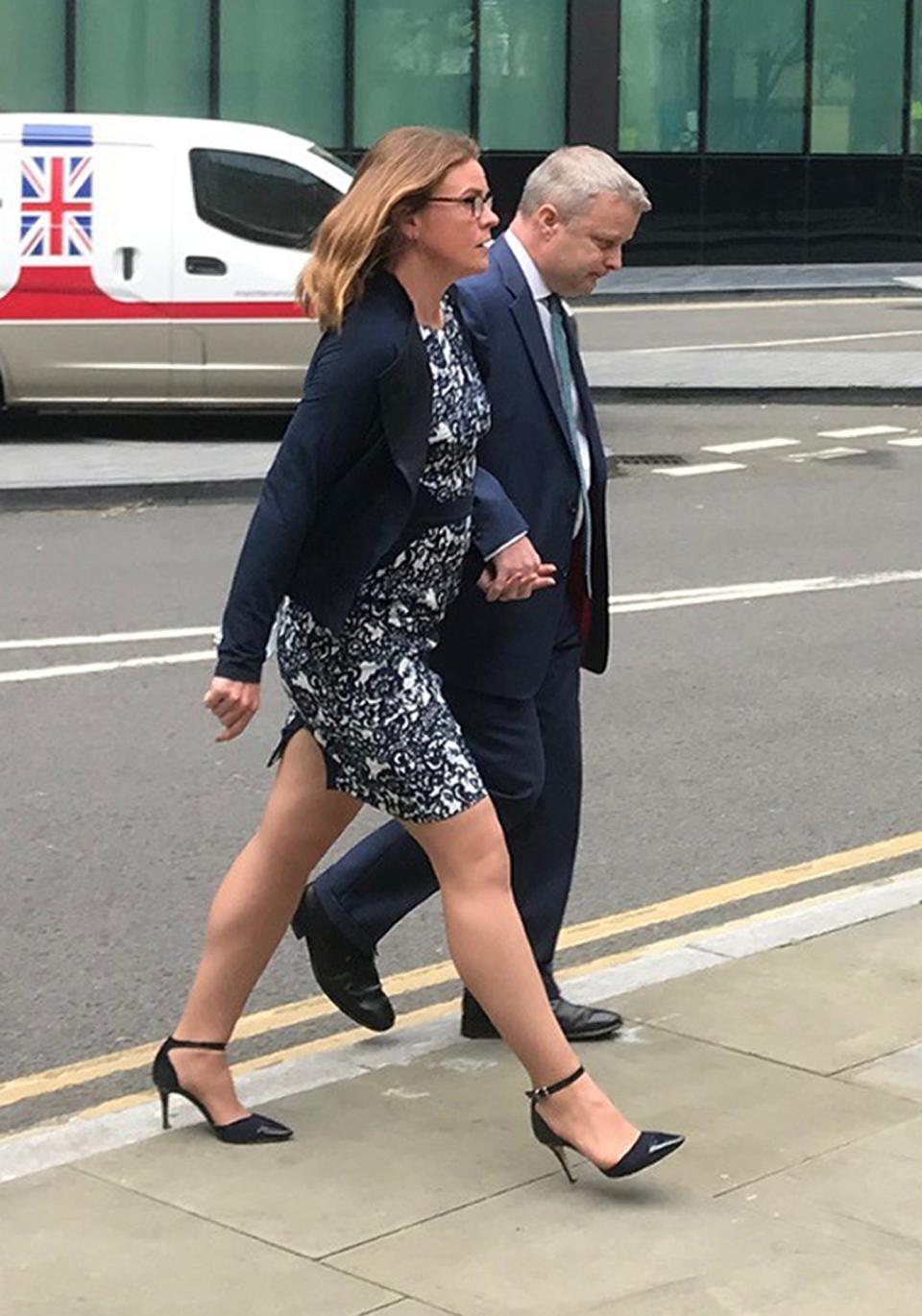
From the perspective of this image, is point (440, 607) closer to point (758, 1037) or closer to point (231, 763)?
point (758, 1037)

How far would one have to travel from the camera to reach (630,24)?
104 feet

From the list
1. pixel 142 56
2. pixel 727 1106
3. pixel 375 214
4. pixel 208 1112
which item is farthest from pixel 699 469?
pixel 142 56

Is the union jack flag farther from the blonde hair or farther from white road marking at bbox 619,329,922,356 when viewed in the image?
the blonde hair

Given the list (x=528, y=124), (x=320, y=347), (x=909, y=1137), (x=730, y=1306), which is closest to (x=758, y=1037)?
(x=909, y=1137)

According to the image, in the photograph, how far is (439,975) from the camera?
617 cm

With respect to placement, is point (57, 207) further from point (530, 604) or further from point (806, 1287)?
point (806, 1287)

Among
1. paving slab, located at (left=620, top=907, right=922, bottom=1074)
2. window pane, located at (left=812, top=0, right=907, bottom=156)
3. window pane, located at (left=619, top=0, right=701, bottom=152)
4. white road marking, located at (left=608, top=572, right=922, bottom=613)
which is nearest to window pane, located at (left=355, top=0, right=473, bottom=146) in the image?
window pane, located at (left=619, top=0, right=701, bottom=152)

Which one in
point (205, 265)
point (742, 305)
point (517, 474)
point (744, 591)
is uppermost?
point (517, 474)

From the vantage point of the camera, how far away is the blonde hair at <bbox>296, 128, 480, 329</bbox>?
4543 mm

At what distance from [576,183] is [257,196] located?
1143 centimetres

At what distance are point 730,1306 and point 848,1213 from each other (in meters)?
0.45

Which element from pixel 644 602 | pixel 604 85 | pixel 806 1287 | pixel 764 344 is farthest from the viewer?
pixel 604 85

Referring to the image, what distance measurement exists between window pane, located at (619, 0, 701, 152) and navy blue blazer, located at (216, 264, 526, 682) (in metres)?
28.0

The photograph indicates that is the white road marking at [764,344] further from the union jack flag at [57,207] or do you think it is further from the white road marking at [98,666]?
the white road marking at [98,666]
